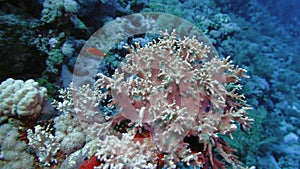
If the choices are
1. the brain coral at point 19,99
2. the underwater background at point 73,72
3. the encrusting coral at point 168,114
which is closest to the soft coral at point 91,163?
the encrusting coral at point 168,114

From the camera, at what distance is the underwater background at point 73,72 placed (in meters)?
2.74

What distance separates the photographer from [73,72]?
4.23 m

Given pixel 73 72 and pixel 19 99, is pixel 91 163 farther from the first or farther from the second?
pixel 73 72

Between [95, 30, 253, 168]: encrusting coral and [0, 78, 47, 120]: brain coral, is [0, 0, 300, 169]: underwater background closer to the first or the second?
[0, 78, 47, 120]: brain coral

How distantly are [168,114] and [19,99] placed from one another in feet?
6.22

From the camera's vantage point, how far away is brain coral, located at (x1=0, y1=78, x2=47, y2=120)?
271 cm

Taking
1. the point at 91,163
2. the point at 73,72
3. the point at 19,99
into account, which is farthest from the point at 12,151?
the point at 73,72

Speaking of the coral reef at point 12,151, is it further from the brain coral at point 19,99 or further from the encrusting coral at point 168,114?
the encrusting coral at point 168,114

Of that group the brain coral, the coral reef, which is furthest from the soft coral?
the brain coral

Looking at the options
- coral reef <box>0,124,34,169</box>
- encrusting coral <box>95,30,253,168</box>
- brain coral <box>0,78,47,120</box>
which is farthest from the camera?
brain coral <box>0,78,47,120</box>

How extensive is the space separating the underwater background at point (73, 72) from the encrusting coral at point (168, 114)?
79cm

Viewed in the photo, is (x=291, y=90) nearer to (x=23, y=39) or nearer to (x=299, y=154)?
(x=299, y=154)

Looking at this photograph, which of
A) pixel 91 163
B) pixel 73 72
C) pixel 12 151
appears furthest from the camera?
pixel 73 72

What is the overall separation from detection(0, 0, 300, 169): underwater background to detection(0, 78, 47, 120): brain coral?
0.02 m
